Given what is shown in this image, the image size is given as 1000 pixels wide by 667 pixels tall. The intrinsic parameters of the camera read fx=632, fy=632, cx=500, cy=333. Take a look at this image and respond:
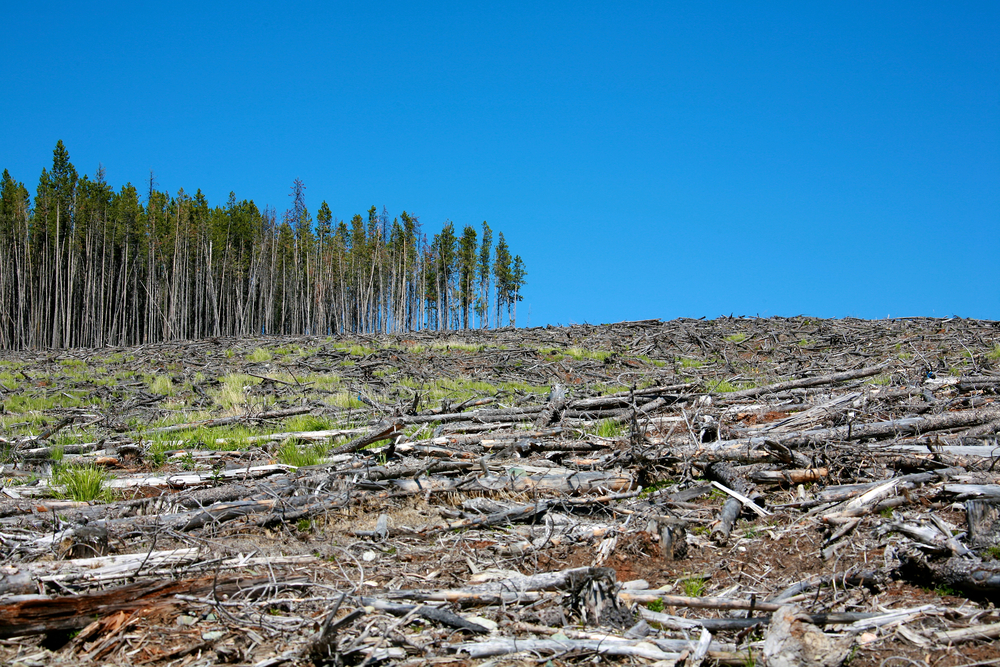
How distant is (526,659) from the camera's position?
11.2 feet

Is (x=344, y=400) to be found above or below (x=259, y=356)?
below

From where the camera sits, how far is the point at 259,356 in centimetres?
2027

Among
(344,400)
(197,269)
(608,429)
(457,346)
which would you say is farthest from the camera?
(197,269)

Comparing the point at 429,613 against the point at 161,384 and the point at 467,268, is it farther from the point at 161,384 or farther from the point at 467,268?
the point at 467,268

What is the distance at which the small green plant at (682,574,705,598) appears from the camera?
4.13m

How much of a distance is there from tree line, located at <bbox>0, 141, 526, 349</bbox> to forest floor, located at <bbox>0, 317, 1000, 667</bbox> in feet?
135

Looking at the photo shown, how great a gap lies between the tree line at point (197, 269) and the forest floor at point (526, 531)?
4108 cm

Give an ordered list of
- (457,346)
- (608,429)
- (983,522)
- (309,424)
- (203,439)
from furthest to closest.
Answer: (457,346) < (309,424) < (203,439) < (608,429) < (983,522)

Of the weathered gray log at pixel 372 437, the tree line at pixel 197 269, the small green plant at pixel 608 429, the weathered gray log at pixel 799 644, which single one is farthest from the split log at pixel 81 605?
the tree line at pixel 197 269

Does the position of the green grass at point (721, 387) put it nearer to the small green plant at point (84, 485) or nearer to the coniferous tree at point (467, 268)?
the small green plant at point (84, 485)

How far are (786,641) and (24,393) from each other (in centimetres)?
1705

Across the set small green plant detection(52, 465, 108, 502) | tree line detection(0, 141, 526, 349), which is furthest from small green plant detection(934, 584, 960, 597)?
tree line detection(0, 141, 526, 349)

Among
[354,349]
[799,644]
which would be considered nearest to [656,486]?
[799,644]

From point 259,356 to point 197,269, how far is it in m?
34.4
